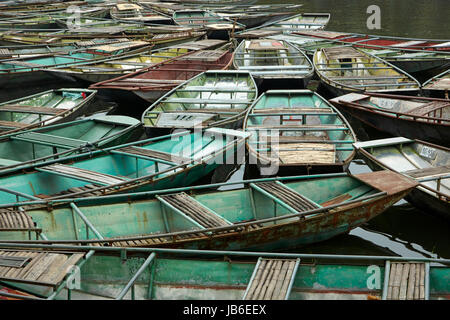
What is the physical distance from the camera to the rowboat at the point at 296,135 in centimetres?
1054

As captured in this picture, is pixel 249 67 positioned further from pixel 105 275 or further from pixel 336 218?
pixel 105 275

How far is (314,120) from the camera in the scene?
13867mm

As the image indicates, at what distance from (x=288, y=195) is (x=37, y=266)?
437cm

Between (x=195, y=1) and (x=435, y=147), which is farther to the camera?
(x=195, y=1)

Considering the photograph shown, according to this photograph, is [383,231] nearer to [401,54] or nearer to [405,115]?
[405,115]

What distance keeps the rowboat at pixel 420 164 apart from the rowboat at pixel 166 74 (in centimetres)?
658

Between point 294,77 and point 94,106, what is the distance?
693 cm

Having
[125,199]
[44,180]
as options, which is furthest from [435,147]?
[44,180]

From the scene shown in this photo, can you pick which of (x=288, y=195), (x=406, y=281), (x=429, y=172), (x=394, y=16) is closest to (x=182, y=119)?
(x=288, y=195)

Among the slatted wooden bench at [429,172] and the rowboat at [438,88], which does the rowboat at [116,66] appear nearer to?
the rowboat at [438,88]

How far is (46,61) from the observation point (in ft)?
64.1

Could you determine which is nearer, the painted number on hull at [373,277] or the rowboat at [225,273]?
the rowboat at [225,273]

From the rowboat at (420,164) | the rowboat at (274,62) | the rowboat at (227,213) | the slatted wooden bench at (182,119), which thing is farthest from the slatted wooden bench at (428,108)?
the slatted wooden bench at (182,119)

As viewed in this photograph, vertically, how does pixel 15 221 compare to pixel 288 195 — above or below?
above
